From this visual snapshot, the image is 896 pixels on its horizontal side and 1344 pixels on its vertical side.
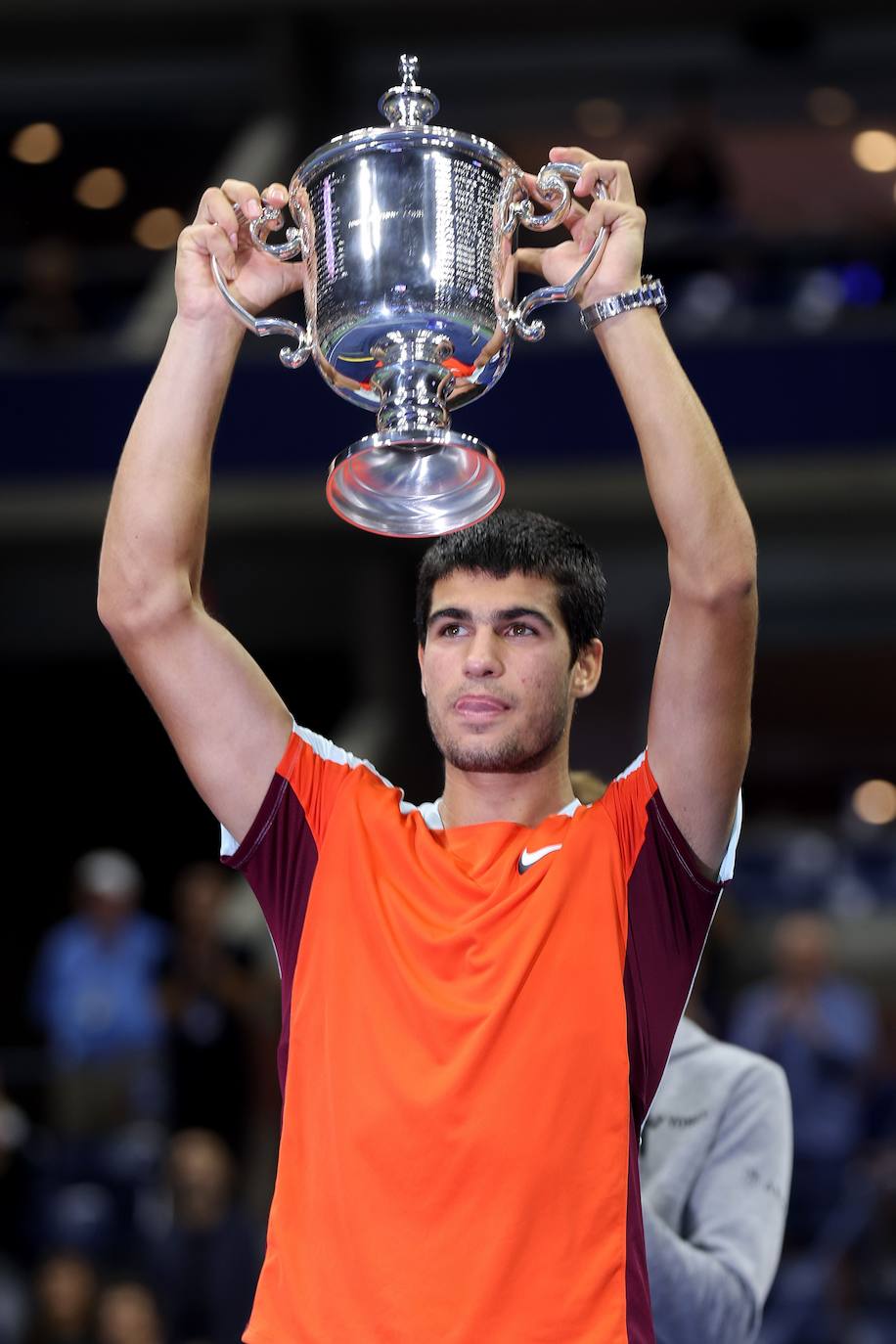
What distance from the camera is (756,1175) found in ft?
9.10

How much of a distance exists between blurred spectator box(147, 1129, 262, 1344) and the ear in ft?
12.5

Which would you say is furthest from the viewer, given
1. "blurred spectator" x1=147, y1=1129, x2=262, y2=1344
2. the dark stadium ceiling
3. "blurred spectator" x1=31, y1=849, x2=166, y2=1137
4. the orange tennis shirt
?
the dark stadium ceiling

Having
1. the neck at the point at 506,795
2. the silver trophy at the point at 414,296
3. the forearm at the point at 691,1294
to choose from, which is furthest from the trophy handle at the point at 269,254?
the forearm at the point at 691,1294

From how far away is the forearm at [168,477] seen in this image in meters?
2.27

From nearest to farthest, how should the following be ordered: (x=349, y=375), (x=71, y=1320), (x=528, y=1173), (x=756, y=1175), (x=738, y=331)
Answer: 1. (x=528, y=1173)
2. (x=349, y=375)
3. (x=756, y=1175)
4. (x=71, y=1320)
5. (x=738, y=331)

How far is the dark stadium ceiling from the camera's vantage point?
1098 cm

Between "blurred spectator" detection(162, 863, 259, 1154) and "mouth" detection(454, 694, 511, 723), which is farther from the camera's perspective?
"blurred spectator" detection(162, 863, 259, 1154)

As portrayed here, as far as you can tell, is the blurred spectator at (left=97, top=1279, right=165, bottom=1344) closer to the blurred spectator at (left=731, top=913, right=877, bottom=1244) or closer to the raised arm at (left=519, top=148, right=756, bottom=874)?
the blurred spectator at (left=731, top=913, right=877, bottom=1244)

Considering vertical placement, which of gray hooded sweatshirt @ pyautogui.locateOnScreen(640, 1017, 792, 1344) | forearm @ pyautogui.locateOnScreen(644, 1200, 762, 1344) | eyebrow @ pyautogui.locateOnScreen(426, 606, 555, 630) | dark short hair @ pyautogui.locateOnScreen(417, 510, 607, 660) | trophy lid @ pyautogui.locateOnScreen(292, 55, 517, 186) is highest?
trophy lid @ pyautogui.locateOnScreen(292, 55, 517, 186)

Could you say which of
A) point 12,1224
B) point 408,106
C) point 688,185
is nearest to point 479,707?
point 408,106

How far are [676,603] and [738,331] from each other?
7421mm

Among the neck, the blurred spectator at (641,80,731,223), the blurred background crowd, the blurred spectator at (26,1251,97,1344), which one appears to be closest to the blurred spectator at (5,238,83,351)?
the blurred background crowd

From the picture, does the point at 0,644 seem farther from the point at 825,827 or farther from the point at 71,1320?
the point at 71,1320

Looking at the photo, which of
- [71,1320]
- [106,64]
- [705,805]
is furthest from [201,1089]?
[106,64]
